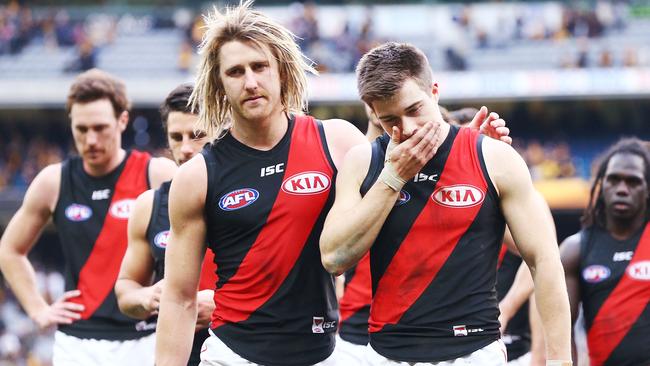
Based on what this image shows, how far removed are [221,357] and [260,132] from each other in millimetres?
986

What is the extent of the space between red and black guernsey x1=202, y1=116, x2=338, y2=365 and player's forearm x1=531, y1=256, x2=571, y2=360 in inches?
38.6

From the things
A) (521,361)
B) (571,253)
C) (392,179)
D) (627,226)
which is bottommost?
(521,361)

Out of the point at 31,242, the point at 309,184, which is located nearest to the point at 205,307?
the point at 309,184

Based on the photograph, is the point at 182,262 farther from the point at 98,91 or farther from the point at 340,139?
the point at 98,91

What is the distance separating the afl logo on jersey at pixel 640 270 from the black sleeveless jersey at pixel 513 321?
111cm

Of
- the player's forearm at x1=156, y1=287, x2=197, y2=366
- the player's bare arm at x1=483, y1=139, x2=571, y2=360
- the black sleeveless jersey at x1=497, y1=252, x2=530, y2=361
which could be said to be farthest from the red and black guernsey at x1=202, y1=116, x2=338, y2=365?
the black sleeveless jersey at x1=497, y1=252, x2=530, y2=361

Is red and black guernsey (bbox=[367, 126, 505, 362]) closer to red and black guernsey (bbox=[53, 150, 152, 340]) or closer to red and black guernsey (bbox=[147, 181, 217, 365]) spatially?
red and black guernsey (bbox=[147, 181, 217, 365])

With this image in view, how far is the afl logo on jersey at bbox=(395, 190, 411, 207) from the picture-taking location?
415 cm

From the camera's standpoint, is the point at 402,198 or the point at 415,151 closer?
the point at 415,151

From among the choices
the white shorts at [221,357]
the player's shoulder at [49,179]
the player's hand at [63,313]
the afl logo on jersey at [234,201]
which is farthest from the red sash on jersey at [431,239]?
the player's shoulder at [49,179]

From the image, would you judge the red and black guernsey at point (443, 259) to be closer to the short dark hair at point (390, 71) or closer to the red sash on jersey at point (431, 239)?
the red sash on jersey at point (431, 239)

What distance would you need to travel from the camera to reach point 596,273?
6.36 meters

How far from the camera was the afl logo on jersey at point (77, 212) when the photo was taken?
6840 millimetres

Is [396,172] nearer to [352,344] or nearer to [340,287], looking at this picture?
[352,344]
